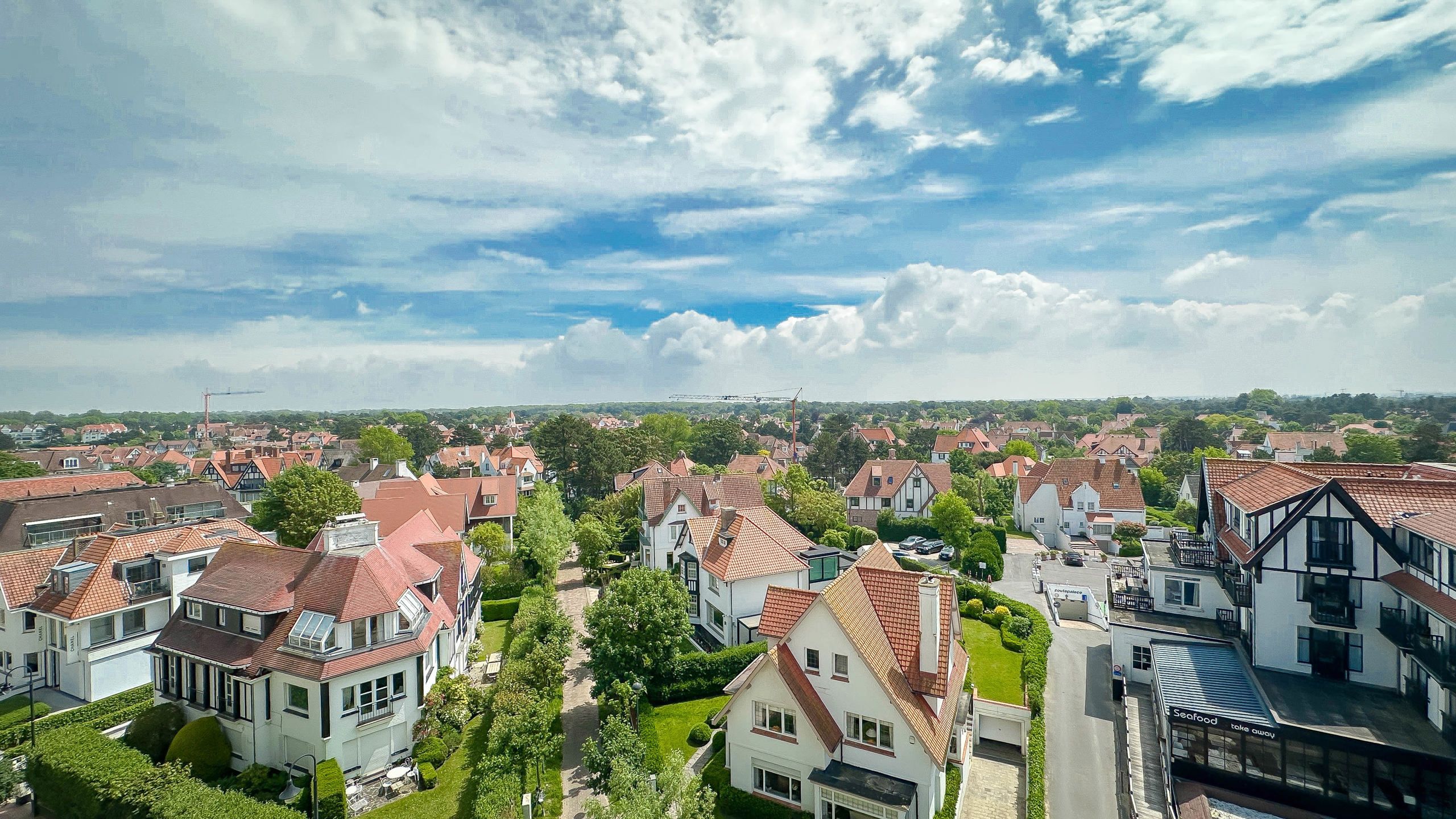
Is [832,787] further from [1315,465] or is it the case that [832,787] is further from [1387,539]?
[1315,465]

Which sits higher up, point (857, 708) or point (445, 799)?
point (857, 708)

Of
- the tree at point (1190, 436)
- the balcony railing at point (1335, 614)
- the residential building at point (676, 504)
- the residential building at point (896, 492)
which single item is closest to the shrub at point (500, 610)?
the residential building at point (676, 504)

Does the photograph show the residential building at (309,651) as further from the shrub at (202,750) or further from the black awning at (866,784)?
the black awning at (866,784)

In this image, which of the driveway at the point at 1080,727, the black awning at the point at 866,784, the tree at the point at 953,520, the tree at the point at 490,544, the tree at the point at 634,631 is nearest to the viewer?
the black awning at the point at 866,784

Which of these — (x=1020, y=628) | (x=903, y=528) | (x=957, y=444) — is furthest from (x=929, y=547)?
(x=957, y=444)

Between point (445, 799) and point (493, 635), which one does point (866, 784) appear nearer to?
point (445, 799)
